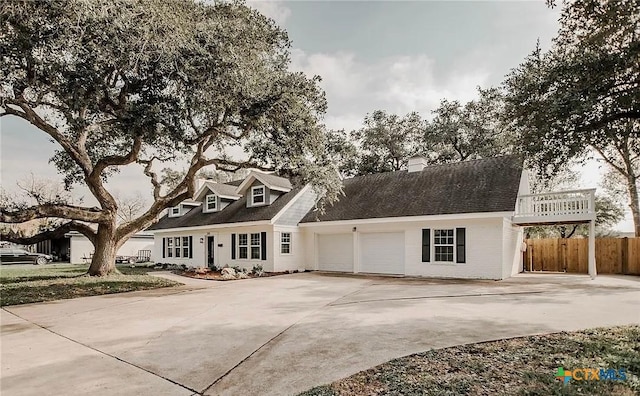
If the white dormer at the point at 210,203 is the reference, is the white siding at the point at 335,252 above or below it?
below

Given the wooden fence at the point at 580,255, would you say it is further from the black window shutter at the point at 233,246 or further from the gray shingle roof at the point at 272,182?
the black window shutter at the point at 233,246

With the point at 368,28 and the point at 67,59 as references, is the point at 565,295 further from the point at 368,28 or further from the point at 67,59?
the point at 67,59

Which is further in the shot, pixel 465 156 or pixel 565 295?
pixel 465 156

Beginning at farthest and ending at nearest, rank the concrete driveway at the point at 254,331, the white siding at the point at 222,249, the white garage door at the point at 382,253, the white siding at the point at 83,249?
1. the white siding at the point at 83,249
2. the white siding at the point at 222,249
3. the white garage door at the point at 382,253
4. the concrete driveway at the point at 254,331

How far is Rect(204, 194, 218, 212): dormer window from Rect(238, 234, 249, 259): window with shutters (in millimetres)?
3612

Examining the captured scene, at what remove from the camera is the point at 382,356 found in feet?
16.3

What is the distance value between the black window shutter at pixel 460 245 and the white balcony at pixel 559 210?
2.04 m

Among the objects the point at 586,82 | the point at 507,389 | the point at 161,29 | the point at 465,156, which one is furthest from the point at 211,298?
the point at 465,156

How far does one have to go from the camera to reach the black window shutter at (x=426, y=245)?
599 inches

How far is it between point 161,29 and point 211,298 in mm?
7093

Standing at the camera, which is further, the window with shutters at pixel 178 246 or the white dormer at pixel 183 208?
the white dormer at pixel 183 208

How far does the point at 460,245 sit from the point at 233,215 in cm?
1162

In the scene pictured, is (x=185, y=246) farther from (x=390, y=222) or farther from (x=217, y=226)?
(x=390, y=222)

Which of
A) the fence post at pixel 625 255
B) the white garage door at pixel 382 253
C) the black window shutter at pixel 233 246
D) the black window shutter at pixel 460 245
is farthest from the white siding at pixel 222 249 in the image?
the fence post at pixel 625 255
